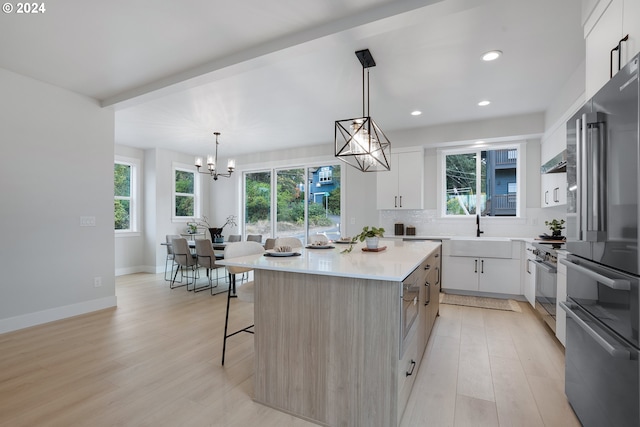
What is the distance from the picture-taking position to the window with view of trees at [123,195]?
6.28 meters

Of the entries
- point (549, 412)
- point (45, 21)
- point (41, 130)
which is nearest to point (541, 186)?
point (549, 412)

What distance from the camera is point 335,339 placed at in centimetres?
168

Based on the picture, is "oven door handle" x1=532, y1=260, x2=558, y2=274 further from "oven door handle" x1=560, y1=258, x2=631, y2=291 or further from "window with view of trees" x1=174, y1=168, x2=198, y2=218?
"window with view of trees" x1=174, y1=168, x2=198, y2=218

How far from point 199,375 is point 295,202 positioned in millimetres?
4774

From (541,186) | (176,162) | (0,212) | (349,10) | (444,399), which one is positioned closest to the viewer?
(444,399)

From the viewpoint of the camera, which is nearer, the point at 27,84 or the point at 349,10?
the point at 349,10

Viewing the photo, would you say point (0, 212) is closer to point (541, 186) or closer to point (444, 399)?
point (444, 399)

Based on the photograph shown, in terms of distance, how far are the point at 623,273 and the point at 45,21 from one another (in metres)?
3.98

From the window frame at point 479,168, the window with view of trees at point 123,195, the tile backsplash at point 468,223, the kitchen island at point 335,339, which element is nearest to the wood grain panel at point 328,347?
the kitchen island at point 335,339

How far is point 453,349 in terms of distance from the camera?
2744mm

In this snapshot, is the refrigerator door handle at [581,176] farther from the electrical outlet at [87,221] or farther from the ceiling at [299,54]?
the electrical outlet at [87,221]

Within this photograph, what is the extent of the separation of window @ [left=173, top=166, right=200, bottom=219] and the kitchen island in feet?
19.1

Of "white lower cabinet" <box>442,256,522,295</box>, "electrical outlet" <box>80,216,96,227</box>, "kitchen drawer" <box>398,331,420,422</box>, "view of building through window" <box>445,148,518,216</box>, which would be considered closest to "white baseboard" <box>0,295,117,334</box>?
"electrical outlet" <box>80,216,96,227</box>

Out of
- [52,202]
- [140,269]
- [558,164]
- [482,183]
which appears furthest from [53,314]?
[482,183]
